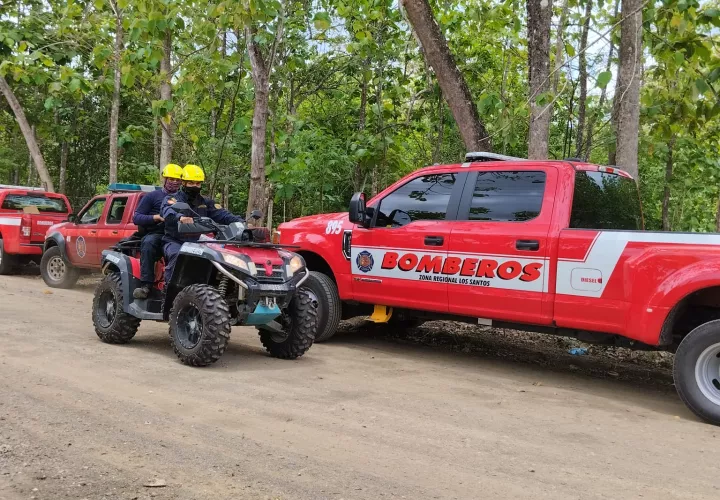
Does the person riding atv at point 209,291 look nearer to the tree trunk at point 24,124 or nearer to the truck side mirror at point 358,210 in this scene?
the truck side mirror at point 358,210

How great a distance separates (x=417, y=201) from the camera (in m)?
7.61

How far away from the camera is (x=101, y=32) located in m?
14.4

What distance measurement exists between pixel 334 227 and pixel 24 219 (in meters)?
8.54

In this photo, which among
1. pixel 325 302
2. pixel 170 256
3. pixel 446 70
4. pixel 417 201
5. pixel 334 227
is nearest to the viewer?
pixel 170 256

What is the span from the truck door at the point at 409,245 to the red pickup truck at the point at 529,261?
1cm

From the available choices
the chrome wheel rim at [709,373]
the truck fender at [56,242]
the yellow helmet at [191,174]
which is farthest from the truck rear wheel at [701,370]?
the truck fender at [56,242]

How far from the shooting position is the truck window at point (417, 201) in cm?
739

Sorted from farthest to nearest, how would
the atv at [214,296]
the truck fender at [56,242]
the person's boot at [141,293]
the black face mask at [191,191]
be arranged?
1. the truck fender at [56,242]
2. the black face mask at [191,191]
3. the person's boot at [141,293]
4. the atv at [214,296]

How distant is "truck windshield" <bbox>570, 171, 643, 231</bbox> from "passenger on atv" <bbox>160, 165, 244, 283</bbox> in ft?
11.3

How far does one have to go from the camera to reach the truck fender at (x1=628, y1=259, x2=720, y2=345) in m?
5.38

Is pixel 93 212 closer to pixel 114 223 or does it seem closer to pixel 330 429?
pixel 114 223

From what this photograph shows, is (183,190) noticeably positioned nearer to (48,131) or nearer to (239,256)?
(239,256)

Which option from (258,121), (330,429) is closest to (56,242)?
(258,121)

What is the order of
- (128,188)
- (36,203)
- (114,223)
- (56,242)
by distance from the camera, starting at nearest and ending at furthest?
(128,188), (114,223), (56,242), (36,203)
